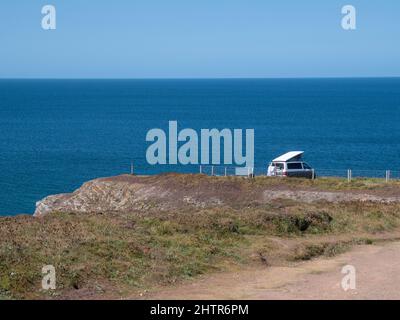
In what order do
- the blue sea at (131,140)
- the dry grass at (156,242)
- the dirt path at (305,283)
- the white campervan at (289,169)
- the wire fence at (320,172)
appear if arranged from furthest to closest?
the blue sea at (131,140) < the wire fence at (320,172) < the white campervan at (289,169) < the dry grass at (156,242) < the dirt path at (305,283)

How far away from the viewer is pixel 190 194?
152 ft

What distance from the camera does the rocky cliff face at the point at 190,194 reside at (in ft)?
142

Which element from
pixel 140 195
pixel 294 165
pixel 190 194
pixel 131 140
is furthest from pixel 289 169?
pixel 131 140

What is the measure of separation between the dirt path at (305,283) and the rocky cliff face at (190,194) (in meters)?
13.8

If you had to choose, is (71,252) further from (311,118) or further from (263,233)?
(311,118)

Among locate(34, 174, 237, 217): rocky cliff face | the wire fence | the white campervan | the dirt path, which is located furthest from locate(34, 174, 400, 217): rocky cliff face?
the dirt path

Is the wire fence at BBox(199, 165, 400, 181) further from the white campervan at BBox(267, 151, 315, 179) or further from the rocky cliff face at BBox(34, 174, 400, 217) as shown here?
the rocky cliff face at BBox(34, 174, 400, 217)

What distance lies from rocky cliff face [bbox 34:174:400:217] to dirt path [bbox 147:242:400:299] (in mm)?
13814

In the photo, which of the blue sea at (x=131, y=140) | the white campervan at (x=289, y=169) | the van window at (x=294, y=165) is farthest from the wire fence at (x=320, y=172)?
the blue sea at (x=131, y=140)

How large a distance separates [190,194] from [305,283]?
2342 centimetres

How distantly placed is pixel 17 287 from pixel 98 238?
627 centimetres

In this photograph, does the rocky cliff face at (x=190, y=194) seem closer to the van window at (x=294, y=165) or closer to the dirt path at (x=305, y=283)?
the van window at (x=294, y=165)

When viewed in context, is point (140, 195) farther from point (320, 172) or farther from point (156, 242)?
point (320, 172)

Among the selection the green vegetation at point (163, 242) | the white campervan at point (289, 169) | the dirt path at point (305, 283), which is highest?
the white campervan at point (289, 169)
